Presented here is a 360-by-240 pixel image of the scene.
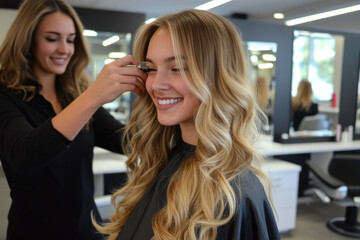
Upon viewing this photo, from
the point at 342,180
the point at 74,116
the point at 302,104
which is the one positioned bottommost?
the point at 342,180

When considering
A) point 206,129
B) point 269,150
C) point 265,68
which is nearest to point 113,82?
point 206,129

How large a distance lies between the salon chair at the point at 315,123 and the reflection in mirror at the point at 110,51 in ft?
6.29

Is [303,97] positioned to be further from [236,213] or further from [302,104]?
Result: [236,213]

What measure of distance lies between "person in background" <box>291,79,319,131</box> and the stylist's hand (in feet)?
9.32

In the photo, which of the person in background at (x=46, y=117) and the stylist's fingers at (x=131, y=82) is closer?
the stylist's fingers at (x=131, y=82)

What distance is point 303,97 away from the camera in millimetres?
3457

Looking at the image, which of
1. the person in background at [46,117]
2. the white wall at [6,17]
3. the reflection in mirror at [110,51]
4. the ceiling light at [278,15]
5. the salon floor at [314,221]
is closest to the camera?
the person in background at [46,117]

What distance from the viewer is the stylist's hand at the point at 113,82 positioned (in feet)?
2.92

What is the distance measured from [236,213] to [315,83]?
9.91 ft

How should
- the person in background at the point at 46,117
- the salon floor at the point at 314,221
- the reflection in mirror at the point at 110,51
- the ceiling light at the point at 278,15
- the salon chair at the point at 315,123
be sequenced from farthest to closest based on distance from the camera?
the ceiling light at the point at 278,15 < the salon chair at the point at 315,123 < the salon floor at the point at 314,221 < the reflection in mirror at the point at 110,51 < the person in background at the point at 46,117

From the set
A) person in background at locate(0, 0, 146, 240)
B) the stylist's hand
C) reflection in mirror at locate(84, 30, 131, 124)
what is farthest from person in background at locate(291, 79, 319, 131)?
the stylist's hand

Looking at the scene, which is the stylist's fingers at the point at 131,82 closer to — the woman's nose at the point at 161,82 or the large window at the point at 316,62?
the woman's nose at the point at 161,82

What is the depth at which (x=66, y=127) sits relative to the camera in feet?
2.88

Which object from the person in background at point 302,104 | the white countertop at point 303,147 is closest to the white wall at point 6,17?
the white countertop at point 303,147
